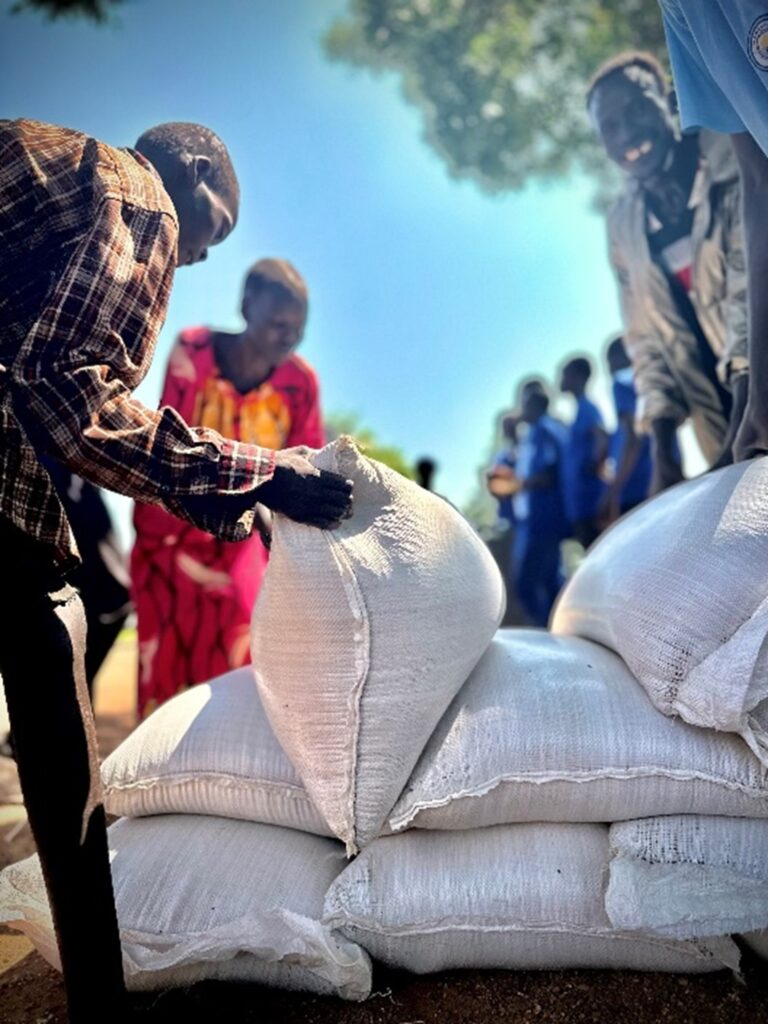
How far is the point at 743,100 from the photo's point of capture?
1.09 meters

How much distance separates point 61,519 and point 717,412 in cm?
174

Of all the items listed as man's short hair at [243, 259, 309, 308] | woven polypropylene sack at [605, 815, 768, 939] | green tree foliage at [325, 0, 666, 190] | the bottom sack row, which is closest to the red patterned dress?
man's short hair at [243, 259, 309, 308]

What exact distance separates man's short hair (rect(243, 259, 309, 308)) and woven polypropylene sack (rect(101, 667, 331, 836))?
2.53 feet

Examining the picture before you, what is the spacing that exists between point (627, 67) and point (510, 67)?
72 cm

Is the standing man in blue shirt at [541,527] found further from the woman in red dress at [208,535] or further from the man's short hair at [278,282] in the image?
the man's short hair at [278,282]

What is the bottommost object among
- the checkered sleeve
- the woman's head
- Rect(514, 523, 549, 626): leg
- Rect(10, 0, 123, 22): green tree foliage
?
Rect(514, 523, 549, 626): leg

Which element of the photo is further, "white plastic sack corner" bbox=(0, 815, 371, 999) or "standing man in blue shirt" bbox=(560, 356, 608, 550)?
"standing man in blue shirt" bbox=(560, 356, 608, 550)

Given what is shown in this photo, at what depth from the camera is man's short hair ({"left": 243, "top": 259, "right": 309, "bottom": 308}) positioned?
4.95ft

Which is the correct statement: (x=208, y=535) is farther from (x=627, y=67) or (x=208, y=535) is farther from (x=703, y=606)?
(x=627, y=67)

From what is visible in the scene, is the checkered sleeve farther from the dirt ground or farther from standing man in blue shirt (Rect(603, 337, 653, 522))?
standing man in blue shirt (Rect(603, 337, 653, 522))

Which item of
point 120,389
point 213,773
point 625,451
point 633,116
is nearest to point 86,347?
point 120,389

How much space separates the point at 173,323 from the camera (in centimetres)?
114

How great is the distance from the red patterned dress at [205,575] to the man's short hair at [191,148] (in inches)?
30.1

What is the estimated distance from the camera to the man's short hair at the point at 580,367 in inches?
158
